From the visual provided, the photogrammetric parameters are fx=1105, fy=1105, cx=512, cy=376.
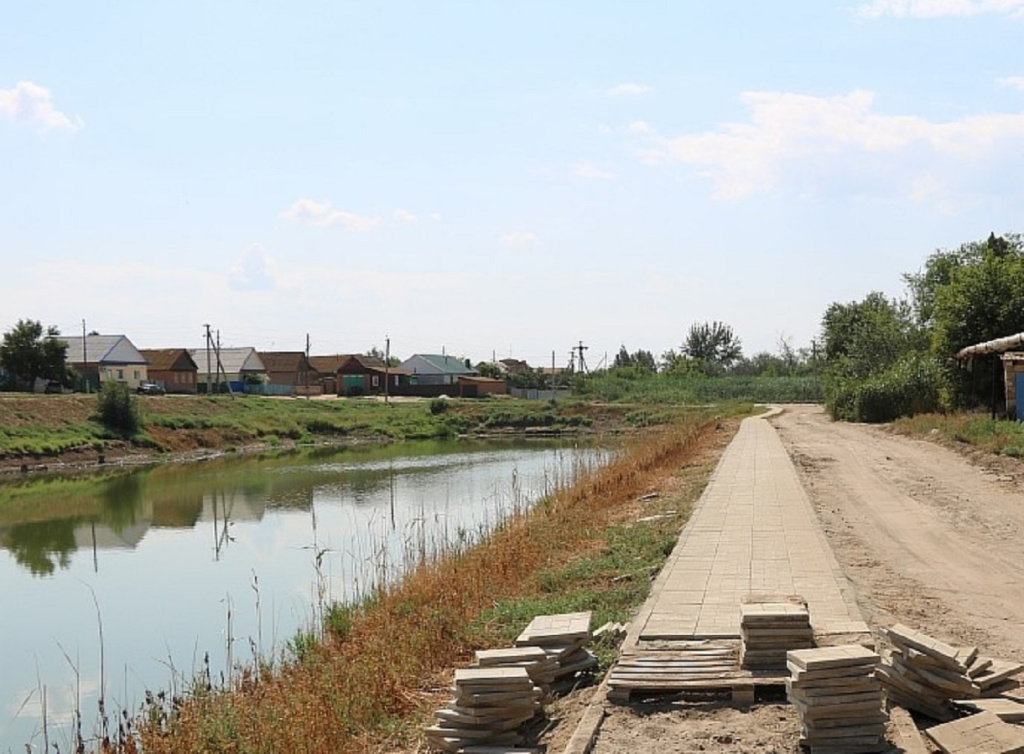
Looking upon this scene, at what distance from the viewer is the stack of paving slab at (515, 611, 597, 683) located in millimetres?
6824

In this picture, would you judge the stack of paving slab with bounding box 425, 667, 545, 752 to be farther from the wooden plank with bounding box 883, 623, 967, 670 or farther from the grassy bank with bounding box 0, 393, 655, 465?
the grassy bank with bounding box 0, 393, 655, 465

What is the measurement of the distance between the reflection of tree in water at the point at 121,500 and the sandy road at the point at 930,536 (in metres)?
14.8

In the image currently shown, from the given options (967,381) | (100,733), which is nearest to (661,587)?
(100,733)

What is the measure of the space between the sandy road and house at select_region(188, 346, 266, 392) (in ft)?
190

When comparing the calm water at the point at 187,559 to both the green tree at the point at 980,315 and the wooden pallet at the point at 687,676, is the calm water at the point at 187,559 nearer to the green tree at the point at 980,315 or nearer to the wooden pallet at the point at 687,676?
the wooden pallet at the point at 687,676

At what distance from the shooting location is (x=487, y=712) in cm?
586

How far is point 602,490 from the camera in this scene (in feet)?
61.4

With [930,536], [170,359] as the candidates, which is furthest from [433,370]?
[930,536]

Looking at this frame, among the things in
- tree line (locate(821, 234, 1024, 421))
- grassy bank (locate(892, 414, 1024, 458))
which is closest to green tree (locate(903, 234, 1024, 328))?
tree line (locate(821, 234, 1024, 421))

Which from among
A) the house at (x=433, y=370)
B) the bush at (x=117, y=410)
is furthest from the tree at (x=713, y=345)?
the bush at (x=117, y=410)

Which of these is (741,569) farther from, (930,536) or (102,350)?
(102,350)

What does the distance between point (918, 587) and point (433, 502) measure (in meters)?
14.7

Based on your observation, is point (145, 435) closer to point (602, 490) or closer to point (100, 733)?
point (602, 490)

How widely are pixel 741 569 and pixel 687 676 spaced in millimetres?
3750
